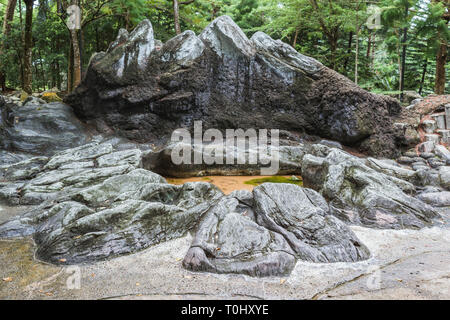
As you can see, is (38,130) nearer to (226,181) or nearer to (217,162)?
(217,162)

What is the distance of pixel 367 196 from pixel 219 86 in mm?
5941

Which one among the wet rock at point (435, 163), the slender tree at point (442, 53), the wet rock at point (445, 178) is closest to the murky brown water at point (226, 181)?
the wet rock at point (445, 178)

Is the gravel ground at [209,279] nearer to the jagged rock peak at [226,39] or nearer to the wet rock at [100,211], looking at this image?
the wet rock at [100,211]

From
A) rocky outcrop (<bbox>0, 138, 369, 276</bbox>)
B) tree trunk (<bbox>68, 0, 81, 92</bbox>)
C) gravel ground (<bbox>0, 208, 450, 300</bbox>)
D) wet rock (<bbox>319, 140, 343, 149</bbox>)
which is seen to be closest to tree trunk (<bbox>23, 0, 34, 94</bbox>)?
tree trunk (<bbox>68, 0, 81, 92</bbox>)

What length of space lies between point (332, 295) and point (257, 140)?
22.0 feet

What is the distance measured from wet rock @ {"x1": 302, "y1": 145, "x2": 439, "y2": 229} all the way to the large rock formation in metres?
3.57

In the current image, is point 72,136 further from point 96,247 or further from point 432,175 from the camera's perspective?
point 432,175

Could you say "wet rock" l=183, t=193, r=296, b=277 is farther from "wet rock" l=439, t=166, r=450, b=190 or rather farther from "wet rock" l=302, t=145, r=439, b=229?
"wet rock" l=439, t=166, r=450, b=190

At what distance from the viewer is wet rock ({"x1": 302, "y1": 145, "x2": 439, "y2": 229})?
470 centimetres

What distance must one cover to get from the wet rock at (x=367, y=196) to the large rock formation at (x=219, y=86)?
3570 millimetres

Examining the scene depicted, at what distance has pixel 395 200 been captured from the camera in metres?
4.95

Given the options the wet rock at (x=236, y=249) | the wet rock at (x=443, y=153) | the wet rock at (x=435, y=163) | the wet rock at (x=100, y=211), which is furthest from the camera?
the wet rock at (x=443, y=153)

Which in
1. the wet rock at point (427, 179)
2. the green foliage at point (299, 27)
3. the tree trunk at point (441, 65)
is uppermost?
the green foliage at point (299, 27)

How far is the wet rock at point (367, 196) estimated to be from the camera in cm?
470
